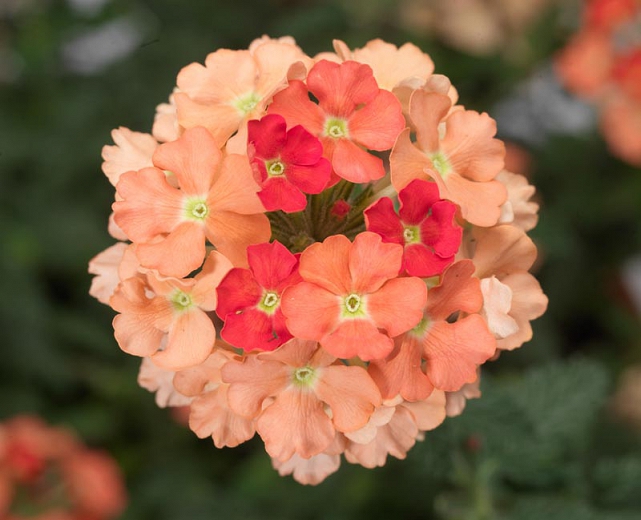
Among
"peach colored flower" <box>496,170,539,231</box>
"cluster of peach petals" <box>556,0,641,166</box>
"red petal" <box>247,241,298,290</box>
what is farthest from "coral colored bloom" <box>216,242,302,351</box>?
"cluster of peach petals" <box>556,0,641,166</box>

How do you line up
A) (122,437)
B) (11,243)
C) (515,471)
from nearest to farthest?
(515,471) → (11,243) → (122,437)

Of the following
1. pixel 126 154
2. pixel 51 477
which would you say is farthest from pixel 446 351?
pixel 51 477

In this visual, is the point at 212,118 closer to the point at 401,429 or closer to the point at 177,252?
the point at 177,252

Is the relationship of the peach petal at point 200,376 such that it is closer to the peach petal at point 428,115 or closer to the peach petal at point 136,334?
the peach petal at point 136,334

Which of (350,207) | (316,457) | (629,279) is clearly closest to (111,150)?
(350,207)

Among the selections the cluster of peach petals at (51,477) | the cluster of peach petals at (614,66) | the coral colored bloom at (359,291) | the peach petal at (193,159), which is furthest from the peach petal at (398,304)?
the cluster of peach petals at (614,66)

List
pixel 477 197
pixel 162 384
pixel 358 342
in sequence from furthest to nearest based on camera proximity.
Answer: pixel 162 384, pixel 477 197, pixel 358 342

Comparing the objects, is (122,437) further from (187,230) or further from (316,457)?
(187,230)
